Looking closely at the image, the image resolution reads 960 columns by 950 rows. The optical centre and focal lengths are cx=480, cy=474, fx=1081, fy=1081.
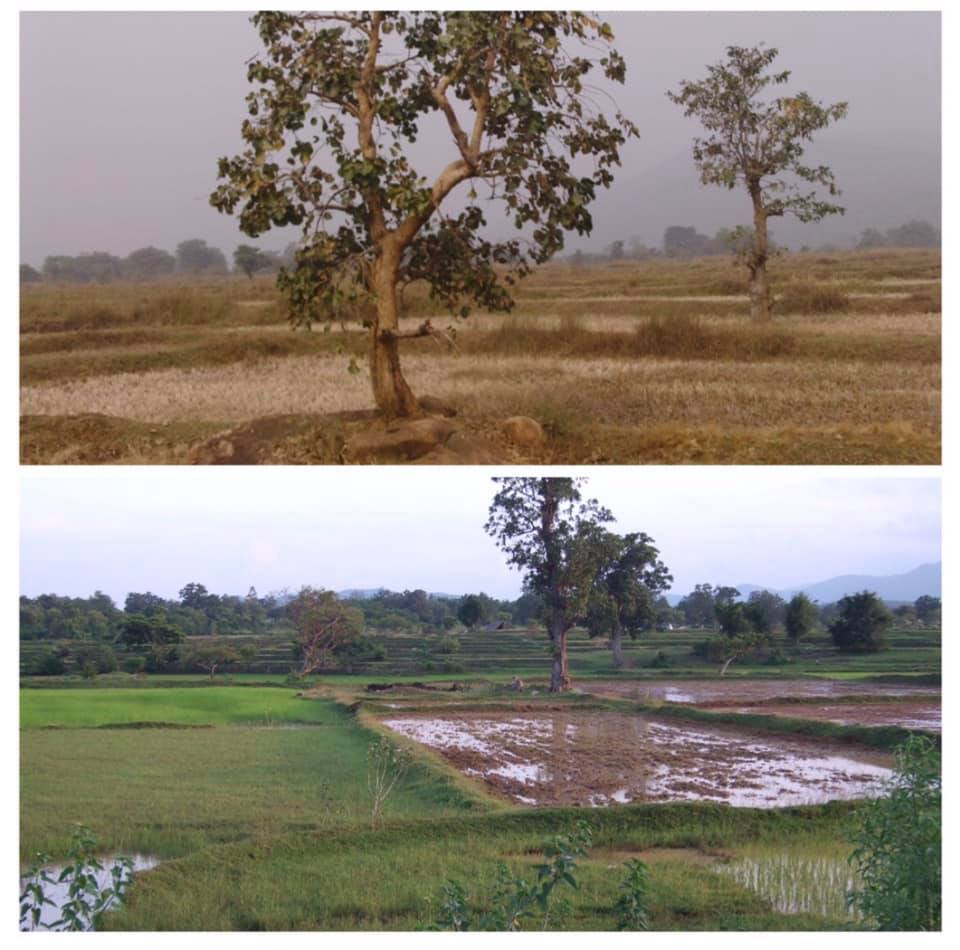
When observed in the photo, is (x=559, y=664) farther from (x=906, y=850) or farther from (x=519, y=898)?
(x=906, y=850)

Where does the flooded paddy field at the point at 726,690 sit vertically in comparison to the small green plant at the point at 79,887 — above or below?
above

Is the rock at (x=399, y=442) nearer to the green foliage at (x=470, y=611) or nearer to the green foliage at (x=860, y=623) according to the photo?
the green foliage at (x=470, y=611)

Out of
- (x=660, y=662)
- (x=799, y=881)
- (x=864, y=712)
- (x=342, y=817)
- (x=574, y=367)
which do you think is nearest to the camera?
(x=799, y=881)

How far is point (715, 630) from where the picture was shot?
23.6 ft

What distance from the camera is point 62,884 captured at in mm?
6039

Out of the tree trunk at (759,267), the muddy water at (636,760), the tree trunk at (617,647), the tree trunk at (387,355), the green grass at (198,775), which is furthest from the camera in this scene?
the tree trunk at (759,267)

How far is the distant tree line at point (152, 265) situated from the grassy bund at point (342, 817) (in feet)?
10.5

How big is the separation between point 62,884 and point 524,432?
3804 mm

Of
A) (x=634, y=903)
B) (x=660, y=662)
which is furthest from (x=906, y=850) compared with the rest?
(x=660, y=662)

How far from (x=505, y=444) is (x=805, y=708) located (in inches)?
105

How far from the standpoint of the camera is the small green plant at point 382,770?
623 centimetres

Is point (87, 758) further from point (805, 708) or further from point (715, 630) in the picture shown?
point (805, 708)

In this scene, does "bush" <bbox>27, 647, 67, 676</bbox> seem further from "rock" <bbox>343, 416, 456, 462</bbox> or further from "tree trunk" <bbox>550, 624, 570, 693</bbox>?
"tree trunk" <bbox>550, 624, 570, 693</bbox>

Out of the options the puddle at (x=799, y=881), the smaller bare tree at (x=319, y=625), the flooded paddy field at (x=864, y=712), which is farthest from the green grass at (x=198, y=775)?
the flooded paddy field at (x=864, y=712)
